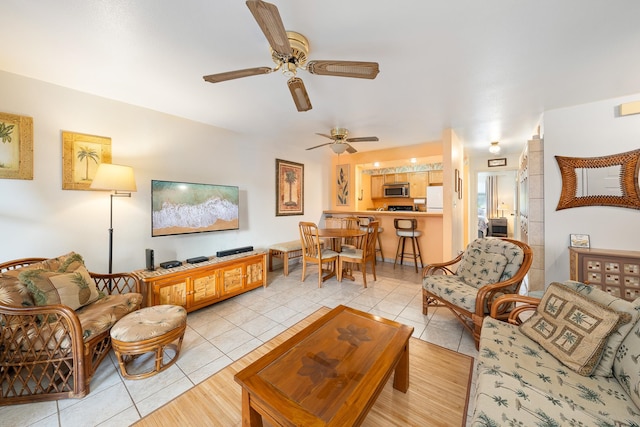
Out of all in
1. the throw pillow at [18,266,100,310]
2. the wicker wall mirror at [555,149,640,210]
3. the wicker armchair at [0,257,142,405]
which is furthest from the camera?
the wicker wall mirror at [555,149,640,210]

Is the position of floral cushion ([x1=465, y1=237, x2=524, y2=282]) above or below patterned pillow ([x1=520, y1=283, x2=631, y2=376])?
above

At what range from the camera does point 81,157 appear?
91.4 inches

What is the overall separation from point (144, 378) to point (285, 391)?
1.34 m

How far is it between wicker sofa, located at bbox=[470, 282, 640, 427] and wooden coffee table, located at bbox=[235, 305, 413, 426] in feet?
1.49

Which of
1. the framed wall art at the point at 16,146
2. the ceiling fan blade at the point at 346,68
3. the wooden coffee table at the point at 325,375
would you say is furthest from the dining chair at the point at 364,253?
the framed wall art at the point at 16,146

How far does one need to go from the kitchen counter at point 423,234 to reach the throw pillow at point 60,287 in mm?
4332

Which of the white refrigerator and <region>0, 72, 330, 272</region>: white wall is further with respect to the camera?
the white refrigerator

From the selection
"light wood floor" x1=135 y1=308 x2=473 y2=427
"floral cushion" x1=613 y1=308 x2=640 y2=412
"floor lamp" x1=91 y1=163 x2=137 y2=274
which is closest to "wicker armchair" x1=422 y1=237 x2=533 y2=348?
"light wood floor" x1=135 y1=308 x2=473 y2=427

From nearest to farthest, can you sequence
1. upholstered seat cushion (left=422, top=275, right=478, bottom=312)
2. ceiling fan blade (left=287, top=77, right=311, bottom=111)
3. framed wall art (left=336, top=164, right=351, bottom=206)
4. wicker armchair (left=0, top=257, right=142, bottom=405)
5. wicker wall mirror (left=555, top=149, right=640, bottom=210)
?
1. wicker armchair (left=0, top=257, right=142, bottom=405)
2. ceiling fan blade (left=287, top=77, right=311, bottom=111)
3. upholstered seat cushion (left=422, top=275, right=478, bottom=312)
4. wicker wall mirror (left=555, top=149, right=640, bottom=210)
5. framed wall art (left=336, top=164, right=351, bottom=206)

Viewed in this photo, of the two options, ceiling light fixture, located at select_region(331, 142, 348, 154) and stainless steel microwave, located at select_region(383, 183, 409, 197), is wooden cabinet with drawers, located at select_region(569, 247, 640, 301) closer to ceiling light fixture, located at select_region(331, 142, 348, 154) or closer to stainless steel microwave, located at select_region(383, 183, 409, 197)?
ceiling light fixture, located at select_region(331, 142, 348, 154)

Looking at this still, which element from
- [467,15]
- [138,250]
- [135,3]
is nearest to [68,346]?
[138,250]

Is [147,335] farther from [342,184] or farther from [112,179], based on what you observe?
[342,184]

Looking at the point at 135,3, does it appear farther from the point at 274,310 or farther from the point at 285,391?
the point at 274,310

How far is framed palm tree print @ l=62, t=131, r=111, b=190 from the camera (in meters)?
2.24
